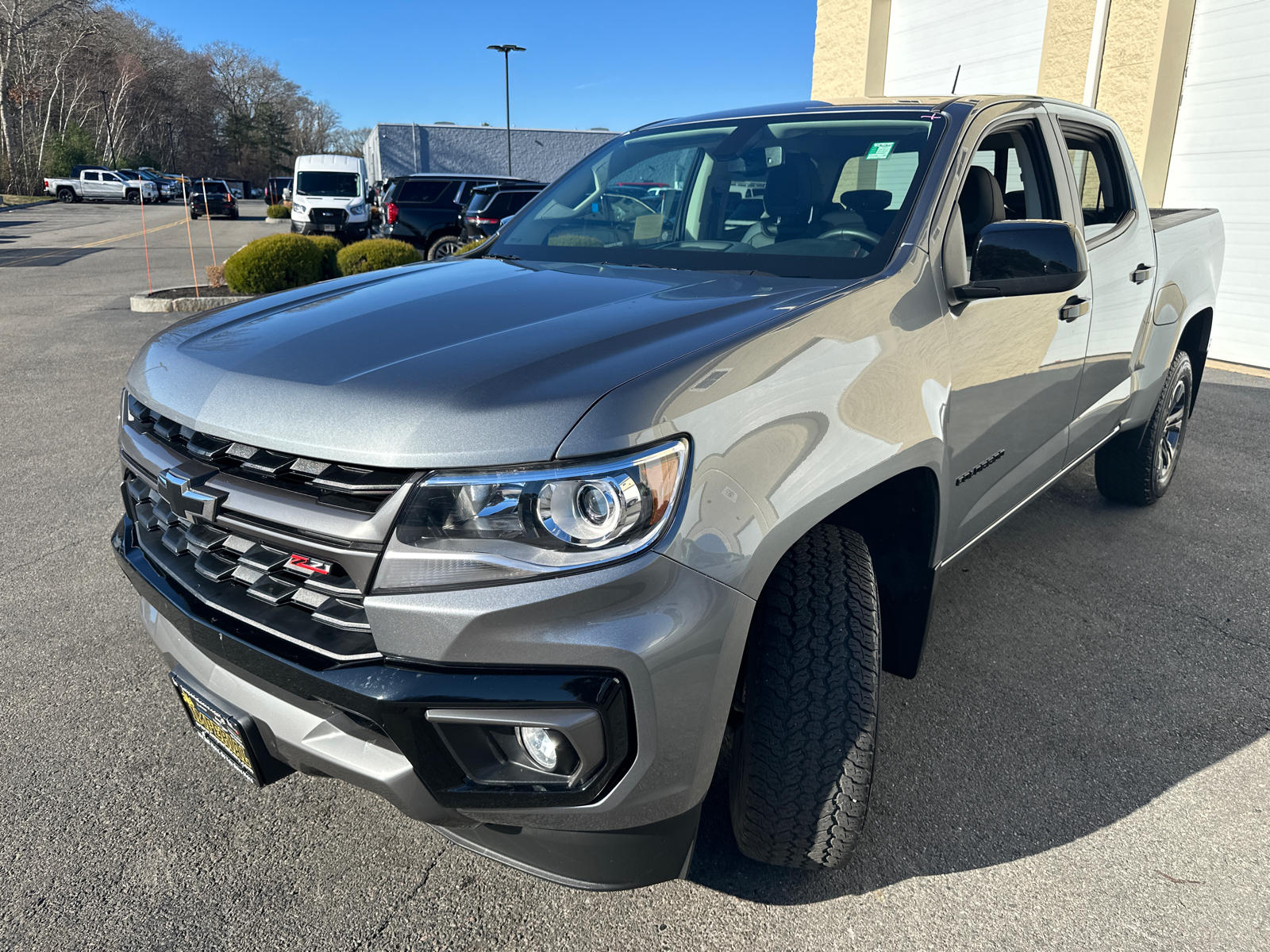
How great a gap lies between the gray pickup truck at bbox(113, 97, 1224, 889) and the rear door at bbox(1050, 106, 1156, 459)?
527 mm

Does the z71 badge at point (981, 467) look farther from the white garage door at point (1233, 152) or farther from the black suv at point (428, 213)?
the black suv at point (428, 213)

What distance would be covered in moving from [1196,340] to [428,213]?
43.4ft

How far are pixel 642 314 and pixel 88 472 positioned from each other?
4221 millimetres

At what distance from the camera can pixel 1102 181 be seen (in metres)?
3.74

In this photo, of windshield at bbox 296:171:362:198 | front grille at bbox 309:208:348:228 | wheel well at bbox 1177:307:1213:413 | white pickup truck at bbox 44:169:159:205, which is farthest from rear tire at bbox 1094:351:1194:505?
white pickup truck at bbox 44:169:159:205

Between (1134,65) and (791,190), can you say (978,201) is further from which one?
(1134,65)

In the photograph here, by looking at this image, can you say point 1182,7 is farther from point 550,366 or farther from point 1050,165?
point 550,366

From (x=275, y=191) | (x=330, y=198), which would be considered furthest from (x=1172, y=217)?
(x=275, y=191)

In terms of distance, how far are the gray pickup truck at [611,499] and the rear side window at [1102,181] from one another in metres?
1.03

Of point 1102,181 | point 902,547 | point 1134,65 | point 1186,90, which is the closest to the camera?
point 902,547

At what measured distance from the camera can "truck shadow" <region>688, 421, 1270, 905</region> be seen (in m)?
2.17

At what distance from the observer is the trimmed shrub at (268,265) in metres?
11.3

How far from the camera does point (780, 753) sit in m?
1.82

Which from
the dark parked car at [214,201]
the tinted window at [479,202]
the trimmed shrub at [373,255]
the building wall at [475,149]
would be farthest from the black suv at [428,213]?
the building wall at [475,149]
